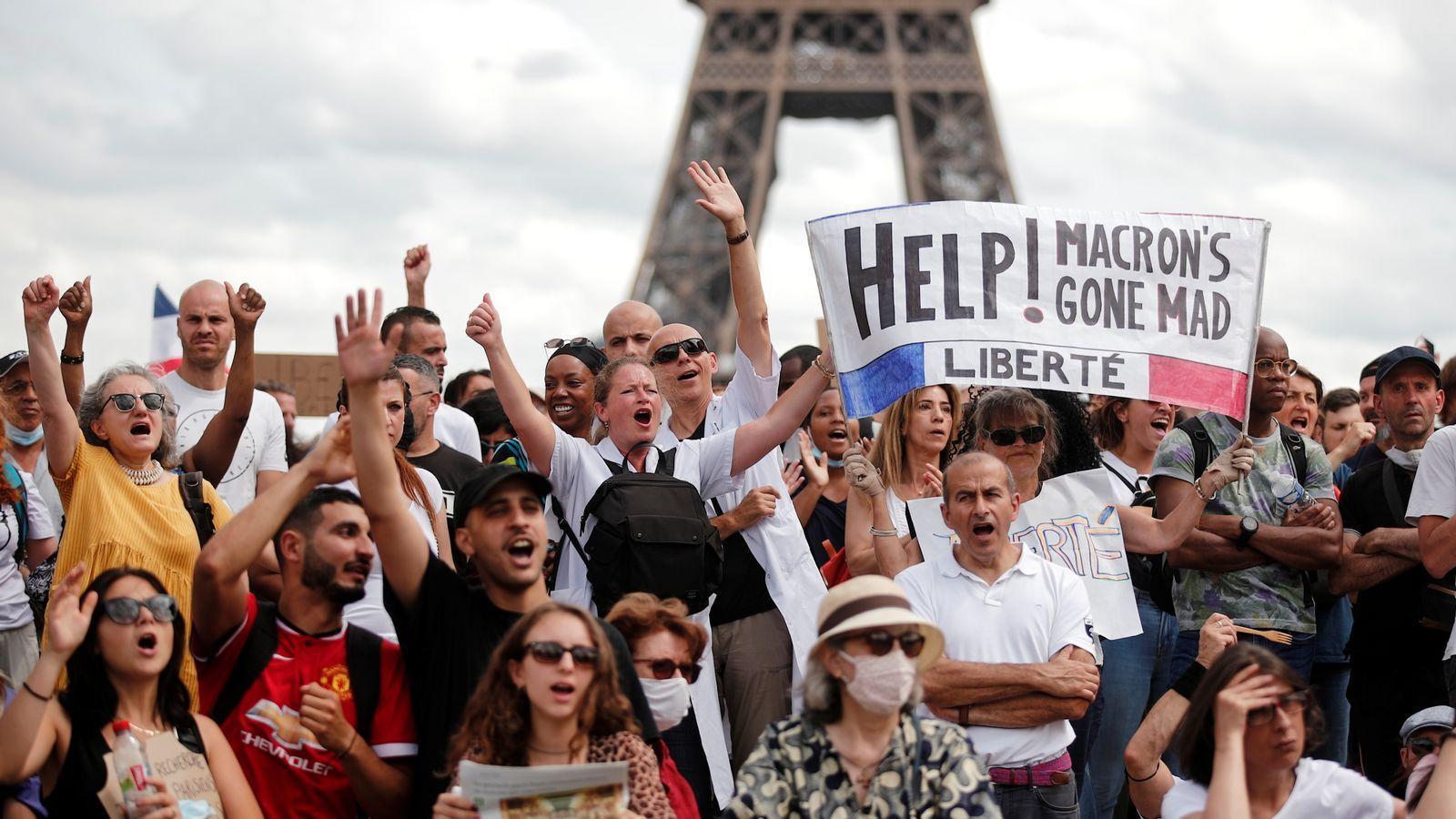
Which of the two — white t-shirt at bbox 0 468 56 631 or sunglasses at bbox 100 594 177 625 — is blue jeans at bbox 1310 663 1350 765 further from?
white t-shirt at bbox 0 468 56 631

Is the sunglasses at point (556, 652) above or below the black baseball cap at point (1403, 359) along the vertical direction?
below

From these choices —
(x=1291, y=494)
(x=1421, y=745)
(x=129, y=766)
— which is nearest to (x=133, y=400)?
(x=129, y=766)

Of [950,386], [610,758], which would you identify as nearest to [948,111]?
[950,386]

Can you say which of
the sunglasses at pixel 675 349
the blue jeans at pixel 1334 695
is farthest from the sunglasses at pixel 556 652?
the blue jeans at pixel 1334 695

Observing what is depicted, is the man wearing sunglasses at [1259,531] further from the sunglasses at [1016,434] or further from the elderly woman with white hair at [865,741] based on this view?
the elderly woman with white hair at [865,741]

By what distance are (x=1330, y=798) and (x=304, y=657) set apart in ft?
10.3

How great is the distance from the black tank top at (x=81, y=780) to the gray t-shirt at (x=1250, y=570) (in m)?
4.50

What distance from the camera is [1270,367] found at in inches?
279

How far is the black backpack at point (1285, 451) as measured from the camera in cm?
710

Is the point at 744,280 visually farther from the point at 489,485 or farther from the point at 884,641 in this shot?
the point at 884,641

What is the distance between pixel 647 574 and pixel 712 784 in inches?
34.5

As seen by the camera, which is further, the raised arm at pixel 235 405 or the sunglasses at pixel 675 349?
the sunglasses at pixel 675 349

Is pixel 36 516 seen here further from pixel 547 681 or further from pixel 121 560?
pixel 547 681

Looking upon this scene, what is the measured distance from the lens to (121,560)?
19.7 ft
